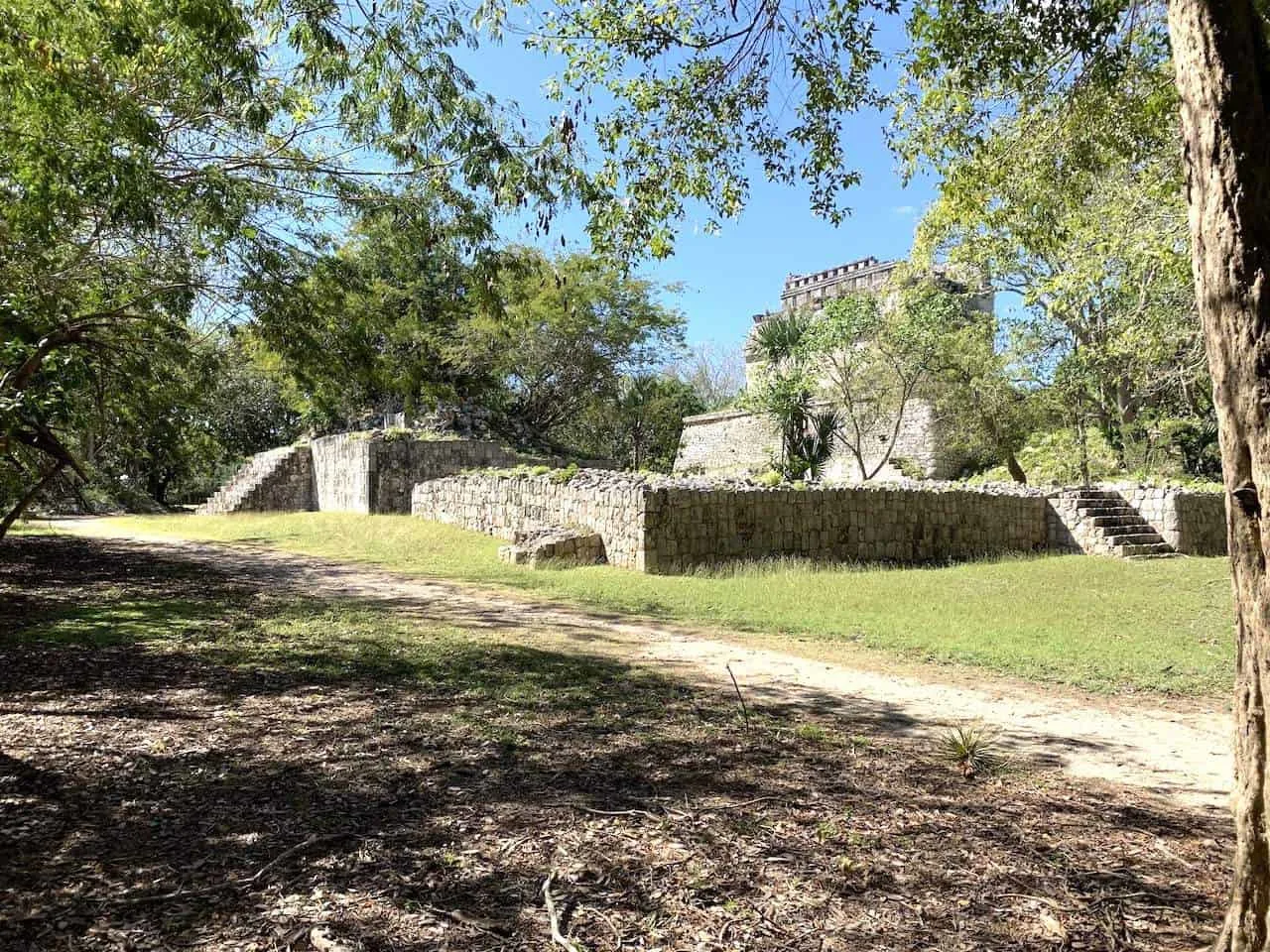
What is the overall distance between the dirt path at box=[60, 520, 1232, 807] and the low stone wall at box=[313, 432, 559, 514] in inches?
464

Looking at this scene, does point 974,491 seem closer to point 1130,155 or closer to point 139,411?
point 1130,155

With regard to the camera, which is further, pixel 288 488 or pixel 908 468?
pixel 908 468

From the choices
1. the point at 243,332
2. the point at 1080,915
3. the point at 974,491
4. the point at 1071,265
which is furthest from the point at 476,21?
the point at 974,491

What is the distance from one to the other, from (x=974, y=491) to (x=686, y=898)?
1526 centimetres

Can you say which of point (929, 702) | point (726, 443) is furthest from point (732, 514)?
point (726, 443)

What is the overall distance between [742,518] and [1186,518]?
9923 mm

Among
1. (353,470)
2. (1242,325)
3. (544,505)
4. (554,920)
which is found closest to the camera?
(1242,325)

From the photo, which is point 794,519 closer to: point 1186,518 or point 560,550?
point 560,550

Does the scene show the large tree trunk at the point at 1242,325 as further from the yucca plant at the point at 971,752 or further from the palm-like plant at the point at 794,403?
the palm-like plant at the point at 794,403

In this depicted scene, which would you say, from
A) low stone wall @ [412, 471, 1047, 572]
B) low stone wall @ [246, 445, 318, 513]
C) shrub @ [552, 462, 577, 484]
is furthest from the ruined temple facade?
low stone wall @ [246, 445, 318, 513]

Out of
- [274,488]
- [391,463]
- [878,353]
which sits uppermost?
[878,353]

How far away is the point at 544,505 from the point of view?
14898 mm

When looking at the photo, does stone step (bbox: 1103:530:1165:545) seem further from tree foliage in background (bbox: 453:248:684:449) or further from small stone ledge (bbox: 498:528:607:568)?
tree foliage in background (bbox: 453:248:684:449)

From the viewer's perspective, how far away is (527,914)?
248cm
